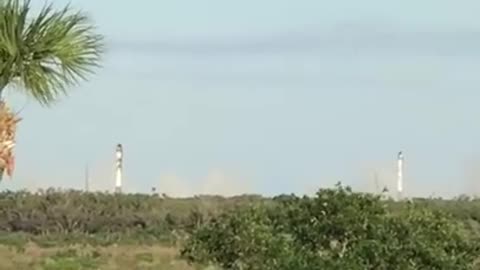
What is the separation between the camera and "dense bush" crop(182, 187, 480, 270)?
16.3 metres

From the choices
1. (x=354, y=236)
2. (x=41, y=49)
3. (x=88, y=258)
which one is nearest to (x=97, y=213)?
→ (x=88, y=258)

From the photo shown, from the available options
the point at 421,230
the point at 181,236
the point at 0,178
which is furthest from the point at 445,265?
the point at 181,236

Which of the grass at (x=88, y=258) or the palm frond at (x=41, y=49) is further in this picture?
the grass at (x=88, y=258)

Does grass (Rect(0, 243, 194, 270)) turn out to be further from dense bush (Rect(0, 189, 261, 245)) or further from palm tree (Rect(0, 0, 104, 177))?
palm tree (Rect(0, 0, 104, 177))

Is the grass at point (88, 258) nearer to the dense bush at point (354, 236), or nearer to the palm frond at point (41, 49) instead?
the dense bush at point (354, 236)

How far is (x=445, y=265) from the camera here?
53.8 feet

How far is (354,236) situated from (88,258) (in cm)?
1285

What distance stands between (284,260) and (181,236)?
19.9 meters

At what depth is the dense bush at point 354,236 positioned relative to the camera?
16.3 metres

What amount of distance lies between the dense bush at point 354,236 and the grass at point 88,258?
9.04 meters

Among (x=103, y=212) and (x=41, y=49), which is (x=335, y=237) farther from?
(x=103, y=212)

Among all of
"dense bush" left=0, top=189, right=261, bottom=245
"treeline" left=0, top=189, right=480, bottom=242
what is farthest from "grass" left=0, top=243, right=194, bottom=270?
"treeline" left=0, top=189, right=480, bottom=242

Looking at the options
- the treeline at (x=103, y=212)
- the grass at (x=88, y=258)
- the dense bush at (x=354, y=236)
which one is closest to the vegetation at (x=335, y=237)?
the dense bush at (x=354, y=236)

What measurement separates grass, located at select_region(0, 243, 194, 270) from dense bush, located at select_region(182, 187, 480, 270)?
904 cm
